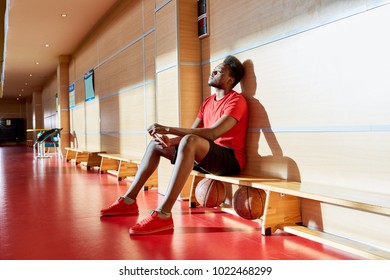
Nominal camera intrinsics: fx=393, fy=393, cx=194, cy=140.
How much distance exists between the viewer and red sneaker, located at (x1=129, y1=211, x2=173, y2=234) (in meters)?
2.47

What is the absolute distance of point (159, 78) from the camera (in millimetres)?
4152

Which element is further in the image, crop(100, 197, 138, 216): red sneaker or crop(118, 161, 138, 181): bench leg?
crop(118, 161, 138, 181): bench leg

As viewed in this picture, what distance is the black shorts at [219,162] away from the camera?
2736mm

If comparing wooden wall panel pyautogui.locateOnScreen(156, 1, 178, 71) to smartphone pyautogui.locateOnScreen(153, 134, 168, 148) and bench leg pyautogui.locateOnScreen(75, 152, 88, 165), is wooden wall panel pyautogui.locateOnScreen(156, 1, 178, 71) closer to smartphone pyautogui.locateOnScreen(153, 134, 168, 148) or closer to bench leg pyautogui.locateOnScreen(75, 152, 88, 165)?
smartphone pyautogui.locateOnScreen(153, 134, 168, 148)

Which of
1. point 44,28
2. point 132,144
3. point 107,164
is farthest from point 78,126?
point 132,144

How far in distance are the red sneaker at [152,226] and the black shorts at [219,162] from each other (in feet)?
1.62

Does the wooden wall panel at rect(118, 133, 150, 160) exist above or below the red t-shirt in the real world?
below

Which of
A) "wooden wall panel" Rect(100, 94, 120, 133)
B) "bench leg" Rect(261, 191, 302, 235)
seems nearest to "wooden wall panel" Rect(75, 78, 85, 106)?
"wooden wall panel" Rect(100, 94, 120, 133)

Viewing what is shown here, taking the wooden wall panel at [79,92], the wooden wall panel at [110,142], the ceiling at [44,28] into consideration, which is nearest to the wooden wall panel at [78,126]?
the wooden wall panel at [79,92]

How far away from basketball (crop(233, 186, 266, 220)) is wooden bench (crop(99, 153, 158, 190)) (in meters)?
1.94

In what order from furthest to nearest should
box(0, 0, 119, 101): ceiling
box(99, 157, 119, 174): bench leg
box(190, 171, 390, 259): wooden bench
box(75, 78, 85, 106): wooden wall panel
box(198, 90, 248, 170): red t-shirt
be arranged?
box(75, 78, 85, 106): wooden wall panel
box(0, 0, 119, 101): ceiling
box(99, 157, 119, 174): bench leg
box(198, 90, 248, 170): red t-shirt
box(190, 171, 390, 259): wooden bench

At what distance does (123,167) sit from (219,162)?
114 inches
